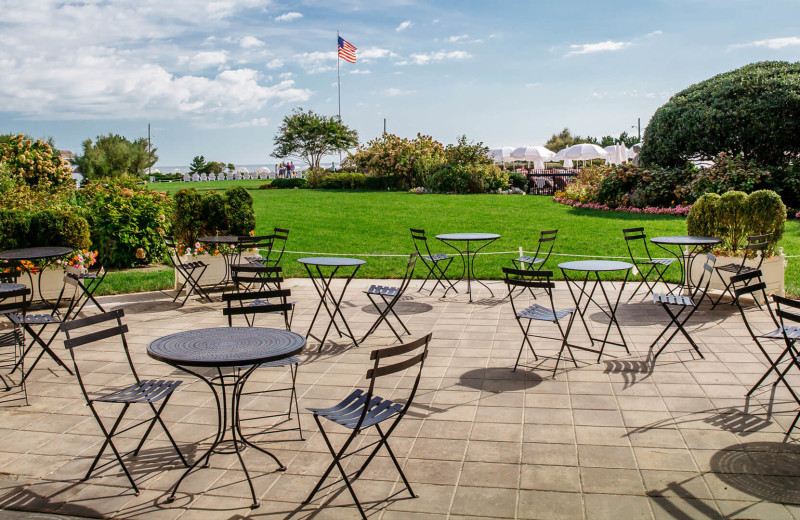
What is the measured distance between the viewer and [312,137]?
4675cm

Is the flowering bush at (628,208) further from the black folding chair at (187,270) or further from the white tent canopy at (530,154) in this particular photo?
the white tent canopy at (530,154)

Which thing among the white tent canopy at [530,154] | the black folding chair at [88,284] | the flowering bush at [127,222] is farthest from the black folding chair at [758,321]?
the white tent canopy at [530,154]

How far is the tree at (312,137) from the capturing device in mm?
46500

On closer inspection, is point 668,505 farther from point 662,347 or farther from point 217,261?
point 217,261

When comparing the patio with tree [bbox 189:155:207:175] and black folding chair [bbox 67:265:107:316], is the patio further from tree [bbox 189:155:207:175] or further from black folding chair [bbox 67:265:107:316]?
tree [bbox 189:155:207:175]

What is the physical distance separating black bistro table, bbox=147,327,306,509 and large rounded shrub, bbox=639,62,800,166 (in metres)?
17.7

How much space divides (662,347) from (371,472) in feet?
11.0

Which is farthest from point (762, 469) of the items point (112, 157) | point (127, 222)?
point (112, 157)

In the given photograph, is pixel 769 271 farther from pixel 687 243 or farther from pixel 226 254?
pixel 226 254

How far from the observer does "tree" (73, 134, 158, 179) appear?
146ft

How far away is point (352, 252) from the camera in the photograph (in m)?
13.3

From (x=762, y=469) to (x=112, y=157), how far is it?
4868cm

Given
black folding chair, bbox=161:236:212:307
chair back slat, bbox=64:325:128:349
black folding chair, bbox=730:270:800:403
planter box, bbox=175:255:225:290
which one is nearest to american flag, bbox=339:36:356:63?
planter box, bbox=175:255:225:290

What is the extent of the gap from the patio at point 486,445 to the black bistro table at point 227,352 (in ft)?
0.55
